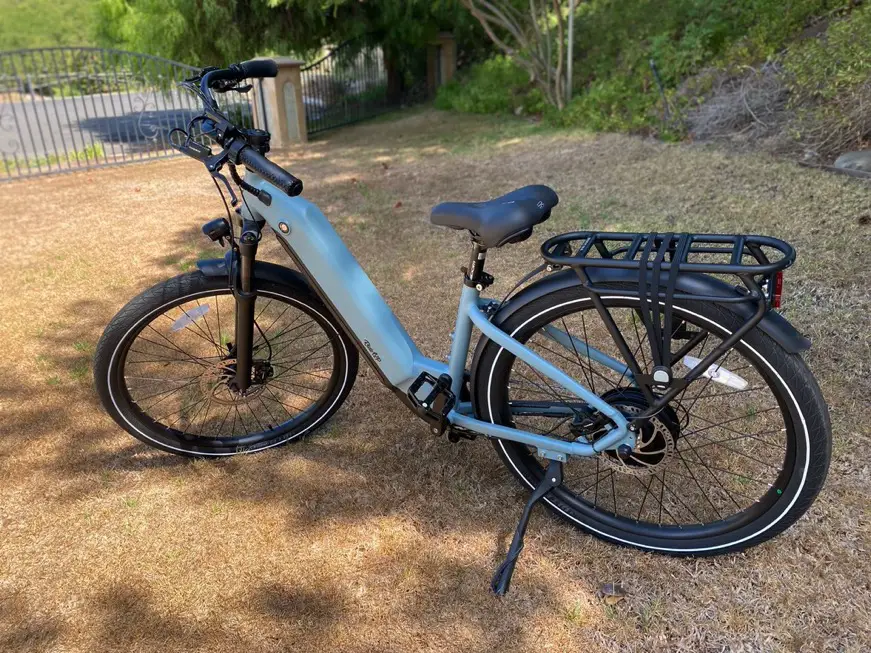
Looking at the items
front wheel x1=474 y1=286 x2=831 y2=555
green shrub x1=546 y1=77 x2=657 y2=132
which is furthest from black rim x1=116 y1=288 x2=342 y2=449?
green shrub x1=546 y1=77 x2=657 y2=132

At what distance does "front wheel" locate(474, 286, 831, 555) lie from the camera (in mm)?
1827

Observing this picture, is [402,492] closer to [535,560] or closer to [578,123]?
[535,560]

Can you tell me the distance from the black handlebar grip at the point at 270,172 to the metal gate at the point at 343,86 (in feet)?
29.2

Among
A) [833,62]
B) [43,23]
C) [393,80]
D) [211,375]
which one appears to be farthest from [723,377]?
[43,23]

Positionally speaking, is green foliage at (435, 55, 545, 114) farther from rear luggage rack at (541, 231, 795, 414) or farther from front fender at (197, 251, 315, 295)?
rear luggage rack at (541, 231, 795, 414)

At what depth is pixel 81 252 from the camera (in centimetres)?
521

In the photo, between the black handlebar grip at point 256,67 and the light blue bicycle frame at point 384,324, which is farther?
the black handlebar grip at point 256,67

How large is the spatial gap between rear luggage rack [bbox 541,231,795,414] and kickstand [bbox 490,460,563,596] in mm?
442

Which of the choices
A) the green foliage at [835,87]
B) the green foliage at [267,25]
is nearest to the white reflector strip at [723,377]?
the green foliage at [835,87]

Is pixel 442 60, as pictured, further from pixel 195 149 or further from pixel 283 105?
pixel 195 149

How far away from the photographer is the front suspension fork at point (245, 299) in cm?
227

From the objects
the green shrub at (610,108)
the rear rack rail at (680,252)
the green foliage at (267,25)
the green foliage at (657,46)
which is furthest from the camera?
the green foliage at (267,25)

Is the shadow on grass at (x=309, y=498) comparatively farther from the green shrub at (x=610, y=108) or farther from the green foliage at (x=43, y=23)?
the green foliage at (x=43, y=23)

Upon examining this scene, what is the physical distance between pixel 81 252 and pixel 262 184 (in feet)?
12.2
